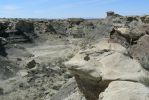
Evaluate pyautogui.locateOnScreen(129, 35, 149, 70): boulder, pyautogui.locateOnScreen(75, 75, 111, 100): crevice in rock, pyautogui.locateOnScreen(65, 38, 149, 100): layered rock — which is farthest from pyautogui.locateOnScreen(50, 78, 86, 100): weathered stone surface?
pyautogui.locateOnScreen(129, 35, 149, 70): boulder

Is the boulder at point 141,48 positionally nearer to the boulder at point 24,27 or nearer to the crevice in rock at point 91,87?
the crevice in rock at point 91,87

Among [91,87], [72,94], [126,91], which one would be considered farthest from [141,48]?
[126,91]

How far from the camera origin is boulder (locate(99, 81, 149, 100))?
632cm

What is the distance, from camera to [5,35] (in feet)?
128

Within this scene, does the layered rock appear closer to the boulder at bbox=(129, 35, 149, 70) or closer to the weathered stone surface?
the boulder at bbox=(129, 35, 149, 70)

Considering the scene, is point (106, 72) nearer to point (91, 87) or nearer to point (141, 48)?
point (91, 87)

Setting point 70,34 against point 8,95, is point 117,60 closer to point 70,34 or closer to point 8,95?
point 8,95

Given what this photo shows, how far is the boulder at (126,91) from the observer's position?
6.32m

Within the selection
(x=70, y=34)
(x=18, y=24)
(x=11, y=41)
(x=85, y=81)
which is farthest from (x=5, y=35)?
(x=85, y=81)

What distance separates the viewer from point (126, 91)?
652 centimetres

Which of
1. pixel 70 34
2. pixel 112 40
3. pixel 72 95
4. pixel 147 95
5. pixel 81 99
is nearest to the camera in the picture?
pixel 147 95

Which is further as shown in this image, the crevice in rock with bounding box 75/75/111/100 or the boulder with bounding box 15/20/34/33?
the boulder with bounding box 15/20/34/33

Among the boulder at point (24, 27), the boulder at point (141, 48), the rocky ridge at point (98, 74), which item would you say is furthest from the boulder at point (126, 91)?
the boulder at point (24, 27)

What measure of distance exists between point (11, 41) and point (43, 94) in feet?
73.0
